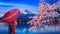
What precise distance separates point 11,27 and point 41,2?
479mm

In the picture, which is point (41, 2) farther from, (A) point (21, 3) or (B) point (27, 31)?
(B) point (27, 31)

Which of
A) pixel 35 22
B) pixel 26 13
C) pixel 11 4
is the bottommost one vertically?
pixel 35 22

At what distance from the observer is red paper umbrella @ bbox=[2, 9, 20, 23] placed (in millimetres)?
1745

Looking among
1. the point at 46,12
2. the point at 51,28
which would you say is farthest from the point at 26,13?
the point at 51,28

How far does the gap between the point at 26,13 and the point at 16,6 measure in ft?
0.49

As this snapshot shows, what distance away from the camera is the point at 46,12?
181 cm

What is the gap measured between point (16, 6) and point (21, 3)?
0.07 m

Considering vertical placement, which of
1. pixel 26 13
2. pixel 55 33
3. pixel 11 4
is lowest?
pixel 55 33

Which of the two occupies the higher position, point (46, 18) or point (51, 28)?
point (46, 18)

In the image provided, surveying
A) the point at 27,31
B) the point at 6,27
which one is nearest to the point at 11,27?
the point at 6,27

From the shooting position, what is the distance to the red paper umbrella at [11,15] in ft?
5.73

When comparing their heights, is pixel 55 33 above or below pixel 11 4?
below

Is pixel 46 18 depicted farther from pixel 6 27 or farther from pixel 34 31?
pixel 6 27

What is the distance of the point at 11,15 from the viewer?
175 centimetres
